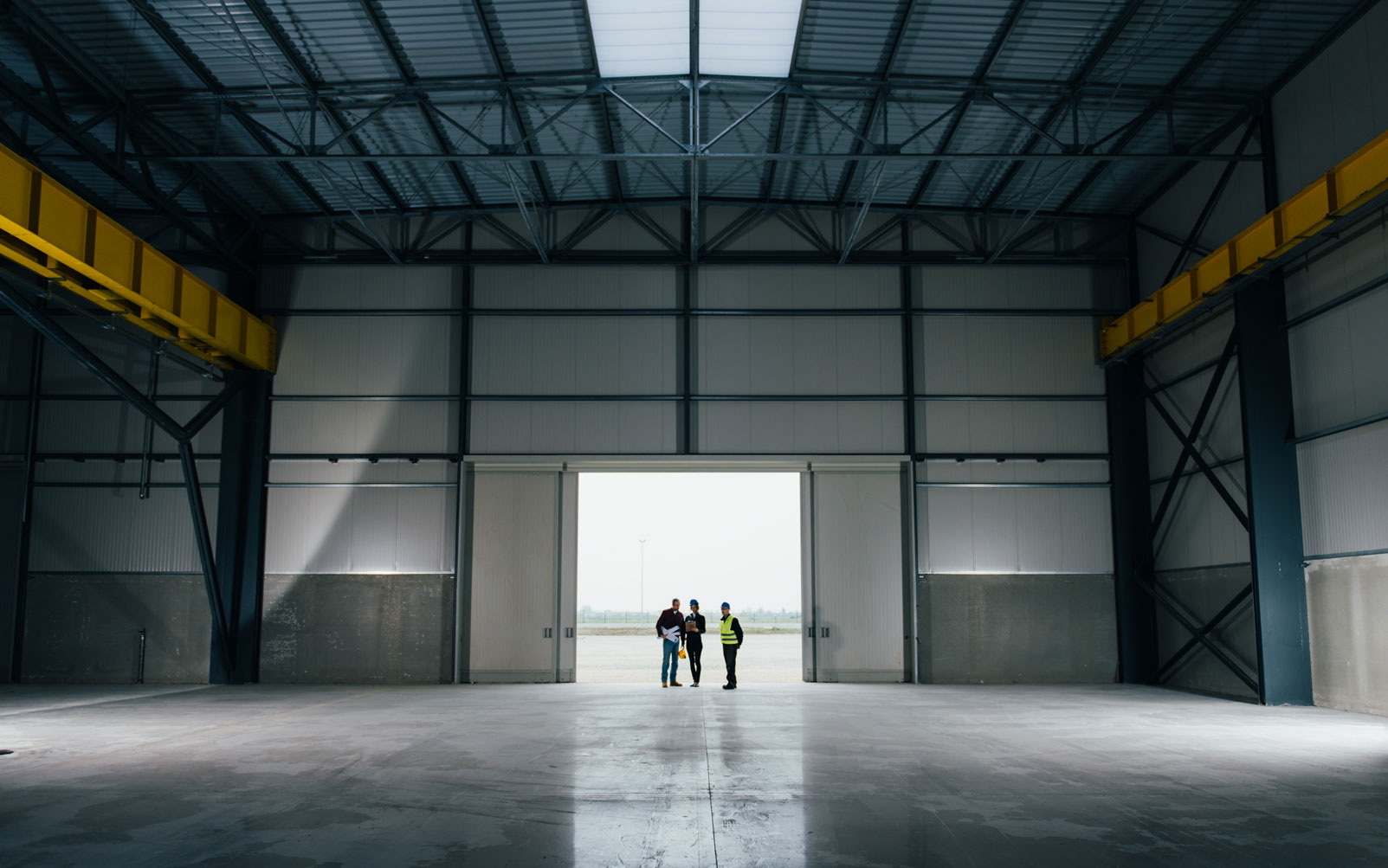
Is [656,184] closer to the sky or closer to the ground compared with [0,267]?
closer to the sky

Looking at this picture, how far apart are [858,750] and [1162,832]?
4.54m

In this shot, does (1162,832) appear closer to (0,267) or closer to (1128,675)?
(1128,675)

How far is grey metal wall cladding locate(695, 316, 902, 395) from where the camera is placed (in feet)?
78.6

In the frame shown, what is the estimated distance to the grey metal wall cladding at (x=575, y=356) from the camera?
23.9 m

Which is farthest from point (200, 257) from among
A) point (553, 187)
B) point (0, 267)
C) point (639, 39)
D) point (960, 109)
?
point (960, 109)

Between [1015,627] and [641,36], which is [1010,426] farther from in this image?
[641,36]

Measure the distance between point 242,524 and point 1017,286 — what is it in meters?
19.2

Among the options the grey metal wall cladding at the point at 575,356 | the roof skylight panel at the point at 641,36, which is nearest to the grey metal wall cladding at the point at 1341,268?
the roof skylight panel at the point at 641,36

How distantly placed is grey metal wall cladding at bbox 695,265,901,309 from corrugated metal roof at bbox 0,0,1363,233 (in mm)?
1967

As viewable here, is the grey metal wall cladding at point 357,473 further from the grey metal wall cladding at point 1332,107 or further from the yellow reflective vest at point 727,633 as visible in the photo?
the grey metal wall cladding at point 1332,107

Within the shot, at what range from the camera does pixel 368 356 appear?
23.9m

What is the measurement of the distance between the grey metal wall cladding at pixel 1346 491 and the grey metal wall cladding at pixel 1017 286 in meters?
7.40

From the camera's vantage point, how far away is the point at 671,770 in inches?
416

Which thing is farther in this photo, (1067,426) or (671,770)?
(1067,426)
